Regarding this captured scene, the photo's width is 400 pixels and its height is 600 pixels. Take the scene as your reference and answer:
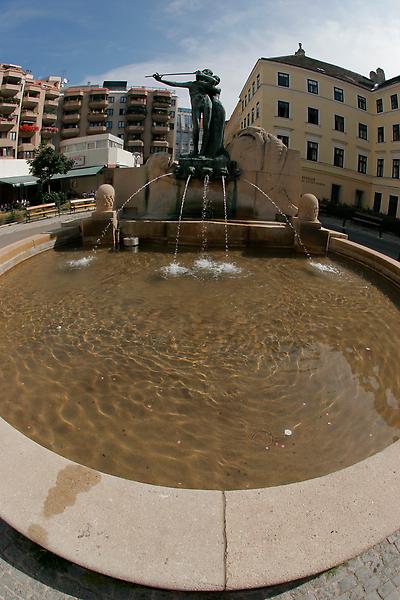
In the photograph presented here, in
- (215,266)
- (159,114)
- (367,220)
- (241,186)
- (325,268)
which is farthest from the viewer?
(159,114)

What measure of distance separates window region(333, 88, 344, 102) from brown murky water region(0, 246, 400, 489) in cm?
4026

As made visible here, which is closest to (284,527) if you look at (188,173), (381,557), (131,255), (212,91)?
(381,557)

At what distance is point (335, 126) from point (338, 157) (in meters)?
3.40

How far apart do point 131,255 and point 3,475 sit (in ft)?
27.4

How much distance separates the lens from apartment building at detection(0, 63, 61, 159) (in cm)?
5859

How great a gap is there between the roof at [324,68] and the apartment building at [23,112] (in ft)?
138

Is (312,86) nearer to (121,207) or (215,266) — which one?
(121,207)

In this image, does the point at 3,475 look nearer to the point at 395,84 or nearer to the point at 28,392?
the point at 28,392

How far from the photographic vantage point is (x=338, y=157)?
39.9 meters

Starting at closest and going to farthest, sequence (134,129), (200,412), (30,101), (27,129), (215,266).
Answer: (200,412), (215,266), (27,129), (30,101), (134,129)

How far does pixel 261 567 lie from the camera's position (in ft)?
7.05

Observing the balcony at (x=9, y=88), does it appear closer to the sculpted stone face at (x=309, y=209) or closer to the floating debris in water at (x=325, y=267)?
the sculpted stone face at (x=309, y=209)

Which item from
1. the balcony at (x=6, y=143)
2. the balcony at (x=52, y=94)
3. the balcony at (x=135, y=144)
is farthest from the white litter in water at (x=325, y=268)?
the balcony at (x=135, y=144)

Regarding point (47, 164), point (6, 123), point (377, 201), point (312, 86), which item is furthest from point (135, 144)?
point (377, 201)
